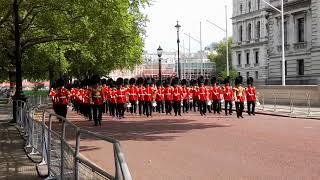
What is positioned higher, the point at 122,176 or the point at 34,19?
the point at 34,19

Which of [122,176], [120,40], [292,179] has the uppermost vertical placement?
[120,40]

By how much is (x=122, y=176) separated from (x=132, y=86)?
79.1 feet

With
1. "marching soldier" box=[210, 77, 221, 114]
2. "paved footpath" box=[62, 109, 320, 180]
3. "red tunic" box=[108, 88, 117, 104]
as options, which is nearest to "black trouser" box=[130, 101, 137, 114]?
"red tunic" box=[108, 88, 117, 104]

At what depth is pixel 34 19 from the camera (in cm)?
2834

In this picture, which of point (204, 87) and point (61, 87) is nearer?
point (61, 87)

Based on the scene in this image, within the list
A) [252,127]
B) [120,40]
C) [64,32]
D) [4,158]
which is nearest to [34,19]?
[64,32]

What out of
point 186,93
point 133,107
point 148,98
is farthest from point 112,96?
point 186,93

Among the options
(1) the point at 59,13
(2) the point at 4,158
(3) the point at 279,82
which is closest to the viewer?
(2) the point at 4,158

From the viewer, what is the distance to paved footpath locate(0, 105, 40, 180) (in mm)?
10094

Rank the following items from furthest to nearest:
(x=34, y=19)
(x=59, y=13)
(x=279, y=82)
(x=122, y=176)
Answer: (x=279, y=82), (x=34, y=19), (x=59, y=13), (x=122, y=176)

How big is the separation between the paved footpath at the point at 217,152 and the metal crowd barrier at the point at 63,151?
0.39 metres

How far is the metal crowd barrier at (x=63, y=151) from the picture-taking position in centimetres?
487

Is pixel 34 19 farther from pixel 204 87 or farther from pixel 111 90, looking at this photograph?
pixel 204 87

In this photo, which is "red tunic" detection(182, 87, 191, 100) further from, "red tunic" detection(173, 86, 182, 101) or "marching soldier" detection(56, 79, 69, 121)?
"marching soldier" detection(56, 79, 69, 121)
